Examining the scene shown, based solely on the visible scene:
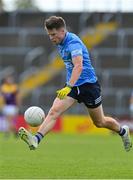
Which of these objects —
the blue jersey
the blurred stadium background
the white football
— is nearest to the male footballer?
the blue jersey

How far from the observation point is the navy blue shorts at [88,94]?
39.9 feet

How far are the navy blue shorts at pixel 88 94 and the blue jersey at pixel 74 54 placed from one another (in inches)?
3.1

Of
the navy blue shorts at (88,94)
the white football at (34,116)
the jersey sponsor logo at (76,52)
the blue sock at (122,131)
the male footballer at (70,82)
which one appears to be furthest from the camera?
the blue sock at (122,131)

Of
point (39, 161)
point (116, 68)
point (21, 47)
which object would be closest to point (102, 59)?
point (116, 68)

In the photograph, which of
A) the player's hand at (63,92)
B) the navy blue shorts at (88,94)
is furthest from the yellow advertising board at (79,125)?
the player's hand at (63,92)

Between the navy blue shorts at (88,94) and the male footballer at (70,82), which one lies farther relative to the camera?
the navy blue shorts at (88,94)

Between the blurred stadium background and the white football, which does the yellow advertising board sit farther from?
the white football

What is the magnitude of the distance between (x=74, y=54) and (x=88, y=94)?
892 millimetres

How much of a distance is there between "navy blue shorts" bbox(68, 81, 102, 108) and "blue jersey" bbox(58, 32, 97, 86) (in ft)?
0.26

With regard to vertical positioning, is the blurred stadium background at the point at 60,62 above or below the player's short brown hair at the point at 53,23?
above

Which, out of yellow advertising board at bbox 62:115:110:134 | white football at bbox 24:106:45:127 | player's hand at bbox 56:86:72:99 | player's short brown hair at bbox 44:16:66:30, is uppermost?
yellow advertising board at bbox 62:115:110:134

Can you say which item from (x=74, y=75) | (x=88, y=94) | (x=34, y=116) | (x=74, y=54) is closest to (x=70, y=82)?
(x=74, y=75)

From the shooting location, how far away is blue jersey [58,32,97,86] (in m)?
11.8

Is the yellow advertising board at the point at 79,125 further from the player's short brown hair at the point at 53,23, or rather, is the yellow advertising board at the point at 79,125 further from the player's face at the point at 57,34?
the player's short brown hair at the point at 53,23
